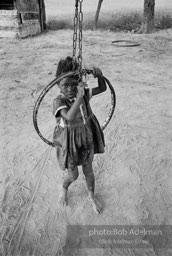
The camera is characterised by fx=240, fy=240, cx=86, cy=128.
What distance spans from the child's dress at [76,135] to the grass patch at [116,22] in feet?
38.1

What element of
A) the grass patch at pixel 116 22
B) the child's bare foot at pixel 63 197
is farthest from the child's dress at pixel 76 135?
the grass patch at pixel 116 22

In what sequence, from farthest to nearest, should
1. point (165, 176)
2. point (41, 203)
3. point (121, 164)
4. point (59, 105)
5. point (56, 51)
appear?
point (56, 51)
point (121, 164)
point (165, 176)
point (41, 203)
point (59, 105)

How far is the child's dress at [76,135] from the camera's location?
205 cm

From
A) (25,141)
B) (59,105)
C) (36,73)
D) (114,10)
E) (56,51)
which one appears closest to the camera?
(59,105)

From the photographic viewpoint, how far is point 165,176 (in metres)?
3.00

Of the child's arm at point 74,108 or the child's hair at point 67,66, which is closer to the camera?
the child's arm at point 74,108

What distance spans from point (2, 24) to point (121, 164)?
955 cm

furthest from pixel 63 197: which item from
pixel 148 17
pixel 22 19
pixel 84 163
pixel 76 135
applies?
→ pixel 148 17

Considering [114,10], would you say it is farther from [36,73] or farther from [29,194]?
[29,194]

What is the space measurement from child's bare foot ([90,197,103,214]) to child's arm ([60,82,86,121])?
3.62ft

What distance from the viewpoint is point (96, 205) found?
2.56 meters

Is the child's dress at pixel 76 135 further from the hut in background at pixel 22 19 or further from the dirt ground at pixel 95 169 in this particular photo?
the hut in background at pixel 22 19

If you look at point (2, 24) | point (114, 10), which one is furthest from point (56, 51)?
point (114, 10)

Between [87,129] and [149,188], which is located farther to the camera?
[149,188]
